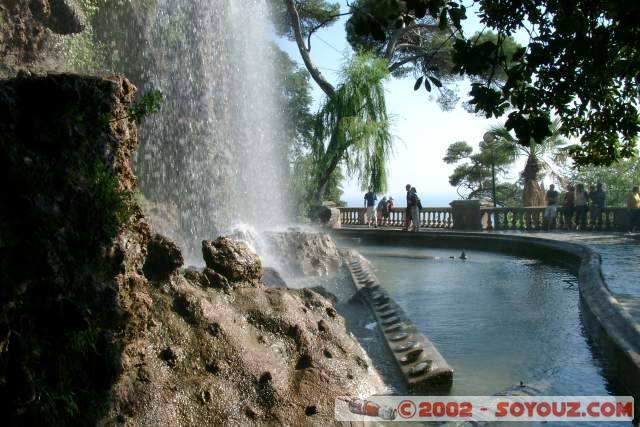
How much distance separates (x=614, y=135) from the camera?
3986 millimetres

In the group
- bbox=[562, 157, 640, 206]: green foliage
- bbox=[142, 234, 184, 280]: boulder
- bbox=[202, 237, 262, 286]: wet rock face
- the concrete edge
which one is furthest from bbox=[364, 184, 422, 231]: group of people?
bbox=[142, 234, 184, 280]: boulder

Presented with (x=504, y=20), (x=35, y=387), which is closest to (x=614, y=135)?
(x=504, y=20)

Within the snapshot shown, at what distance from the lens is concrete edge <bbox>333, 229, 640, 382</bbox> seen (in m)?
4.96

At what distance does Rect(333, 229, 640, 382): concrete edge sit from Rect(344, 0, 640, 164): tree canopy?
1.67 meters

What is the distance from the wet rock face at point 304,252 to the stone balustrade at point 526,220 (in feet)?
34.9

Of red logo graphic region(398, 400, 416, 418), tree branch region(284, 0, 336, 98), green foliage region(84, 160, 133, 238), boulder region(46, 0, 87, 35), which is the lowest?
red logo graphic region(398, 400, 416, 418)

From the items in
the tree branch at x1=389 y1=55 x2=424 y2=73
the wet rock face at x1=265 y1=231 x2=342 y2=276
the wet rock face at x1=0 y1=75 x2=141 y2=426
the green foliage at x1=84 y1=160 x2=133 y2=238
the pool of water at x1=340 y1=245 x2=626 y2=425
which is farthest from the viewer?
the tree branch at x1=389 y1=55 x2=424 y2=73

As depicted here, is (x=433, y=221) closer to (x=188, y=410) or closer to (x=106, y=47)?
(x=106, y=47)

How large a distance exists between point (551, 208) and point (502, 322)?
13.6 m

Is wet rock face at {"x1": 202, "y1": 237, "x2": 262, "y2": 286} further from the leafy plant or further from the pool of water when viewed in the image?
the pool of water

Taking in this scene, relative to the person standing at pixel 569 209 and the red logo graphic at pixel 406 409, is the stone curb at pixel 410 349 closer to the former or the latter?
the red logo graphic at pixel 406 409

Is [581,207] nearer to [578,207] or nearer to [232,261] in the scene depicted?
[578,207]

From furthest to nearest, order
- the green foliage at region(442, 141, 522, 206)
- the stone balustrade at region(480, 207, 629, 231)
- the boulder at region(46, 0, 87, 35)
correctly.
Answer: the green foliage at region(442, 141, 522, 206) → the stone balustrade at region(480, 207, 629, 231) → the boulder at region(46, 0, 87, 35)

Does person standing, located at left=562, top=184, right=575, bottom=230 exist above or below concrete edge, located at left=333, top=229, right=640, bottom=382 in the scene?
above
